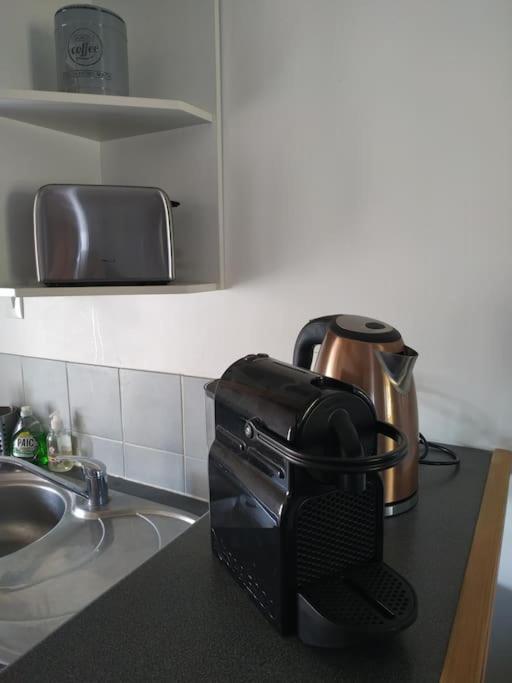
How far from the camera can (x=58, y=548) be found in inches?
41.5

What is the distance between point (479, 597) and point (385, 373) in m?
0.30

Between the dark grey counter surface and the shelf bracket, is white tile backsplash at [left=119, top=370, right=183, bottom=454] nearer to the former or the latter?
the shelf bracket

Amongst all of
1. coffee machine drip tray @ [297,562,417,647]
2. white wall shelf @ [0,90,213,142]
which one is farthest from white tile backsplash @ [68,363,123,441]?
coffee machine drip tray @ [297,562,417,647]

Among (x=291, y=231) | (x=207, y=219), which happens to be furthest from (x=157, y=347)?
(x=291, y=231)

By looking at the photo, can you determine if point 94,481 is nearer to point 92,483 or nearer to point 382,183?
point 92,483

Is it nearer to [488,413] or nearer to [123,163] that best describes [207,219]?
[123,163]

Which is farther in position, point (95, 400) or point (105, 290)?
point (95, 400)

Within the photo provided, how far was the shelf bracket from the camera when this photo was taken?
1.49 meters

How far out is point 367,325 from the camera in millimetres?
758

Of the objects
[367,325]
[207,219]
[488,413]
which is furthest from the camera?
[207,219]

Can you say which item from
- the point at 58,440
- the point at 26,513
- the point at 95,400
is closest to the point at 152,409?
the point at 95,400

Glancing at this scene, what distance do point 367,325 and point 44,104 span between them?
2.53ft

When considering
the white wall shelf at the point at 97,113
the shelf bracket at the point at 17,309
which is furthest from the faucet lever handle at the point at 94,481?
the white wall shelf at the point at 97,113

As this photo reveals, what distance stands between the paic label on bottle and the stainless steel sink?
0.05 metres
